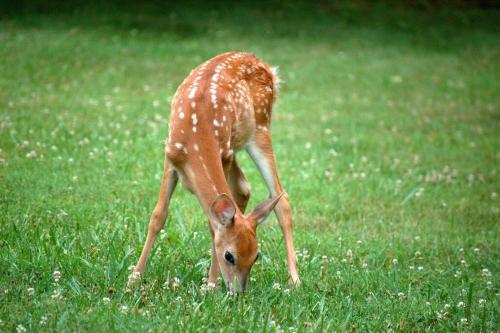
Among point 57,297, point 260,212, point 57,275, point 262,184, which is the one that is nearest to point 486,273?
point 260,212

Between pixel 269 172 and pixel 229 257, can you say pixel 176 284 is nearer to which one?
pixel 229 257

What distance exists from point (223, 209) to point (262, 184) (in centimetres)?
357

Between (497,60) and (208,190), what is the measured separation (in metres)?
13.5

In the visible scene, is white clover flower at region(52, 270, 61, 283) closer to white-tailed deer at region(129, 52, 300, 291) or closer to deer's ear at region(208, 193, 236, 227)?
white-tailed deer at region(129, 52, 300, 291)

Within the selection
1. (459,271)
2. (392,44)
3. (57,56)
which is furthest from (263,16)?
(459,271)

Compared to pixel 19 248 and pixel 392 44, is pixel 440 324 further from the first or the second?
pixel 392 44

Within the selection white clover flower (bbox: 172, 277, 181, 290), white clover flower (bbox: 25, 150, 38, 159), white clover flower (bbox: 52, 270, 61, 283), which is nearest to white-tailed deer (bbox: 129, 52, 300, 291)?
white clover flower (bbox: 172, 277, 181, 290)

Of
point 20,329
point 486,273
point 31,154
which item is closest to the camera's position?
point 20,329

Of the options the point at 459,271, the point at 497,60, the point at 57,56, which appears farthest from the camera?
the point at 497,60

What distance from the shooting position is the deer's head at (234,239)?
18.0 feet

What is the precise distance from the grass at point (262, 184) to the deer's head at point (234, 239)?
18cm

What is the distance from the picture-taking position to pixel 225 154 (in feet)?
20.4

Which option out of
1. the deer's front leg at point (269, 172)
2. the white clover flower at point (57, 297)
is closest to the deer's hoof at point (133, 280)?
the white clover flower at point (57, 297)

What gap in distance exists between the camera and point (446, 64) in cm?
1731
